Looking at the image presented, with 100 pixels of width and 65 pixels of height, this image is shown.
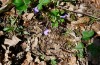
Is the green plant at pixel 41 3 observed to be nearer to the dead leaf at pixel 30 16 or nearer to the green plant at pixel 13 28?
the dead leaf at pixel 30 16

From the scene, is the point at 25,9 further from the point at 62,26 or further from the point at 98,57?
the point at 98,57

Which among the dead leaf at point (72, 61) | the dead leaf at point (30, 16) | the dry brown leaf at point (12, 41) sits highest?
the dead leaf at point (30, 16)

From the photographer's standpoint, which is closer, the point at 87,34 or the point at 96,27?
the point at 87,34

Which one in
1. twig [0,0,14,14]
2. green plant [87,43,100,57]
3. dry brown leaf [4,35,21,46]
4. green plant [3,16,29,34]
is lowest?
green plant [87,43,100,57]

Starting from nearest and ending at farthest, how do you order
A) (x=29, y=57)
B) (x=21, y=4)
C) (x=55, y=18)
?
(x=29, y=57) < (x=21, y=4) < (x=55, y=18)

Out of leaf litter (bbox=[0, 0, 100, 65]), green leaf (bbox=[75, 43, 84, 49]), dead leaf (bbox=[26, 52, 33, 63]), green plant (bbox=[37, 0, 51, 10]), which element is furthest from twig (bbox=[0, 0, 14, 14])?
green leaf (bbox=[75, 43, 84, 49])

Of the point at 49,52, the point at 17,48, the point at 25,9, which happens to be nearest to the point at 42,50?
the point at 49,52

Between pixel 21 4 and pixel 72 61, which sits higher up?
pixel 21 4

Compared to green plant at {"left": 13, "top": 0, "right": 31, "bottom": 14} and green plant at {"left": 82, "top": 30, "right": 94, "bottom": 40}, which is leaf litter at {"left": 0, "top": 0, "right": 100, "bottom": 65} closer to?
green plant at {"left": 82, "top": 30, "right": 94, "bottom": 40}

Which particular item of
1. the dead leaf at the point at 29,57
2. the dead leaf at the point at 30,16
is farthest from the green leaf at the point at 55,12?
the dead leaf at the point at 29,57

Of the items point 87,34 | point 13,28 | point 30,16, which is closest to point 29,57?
point 13,28

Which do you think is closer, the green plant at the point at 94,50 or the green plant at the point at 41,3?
the green plant at the point at 94,50

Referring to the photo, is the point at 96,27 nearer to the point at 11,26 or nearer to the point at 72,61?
the point at 72,61

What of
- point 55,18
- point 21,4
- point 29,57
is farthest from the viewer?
point 55,18
